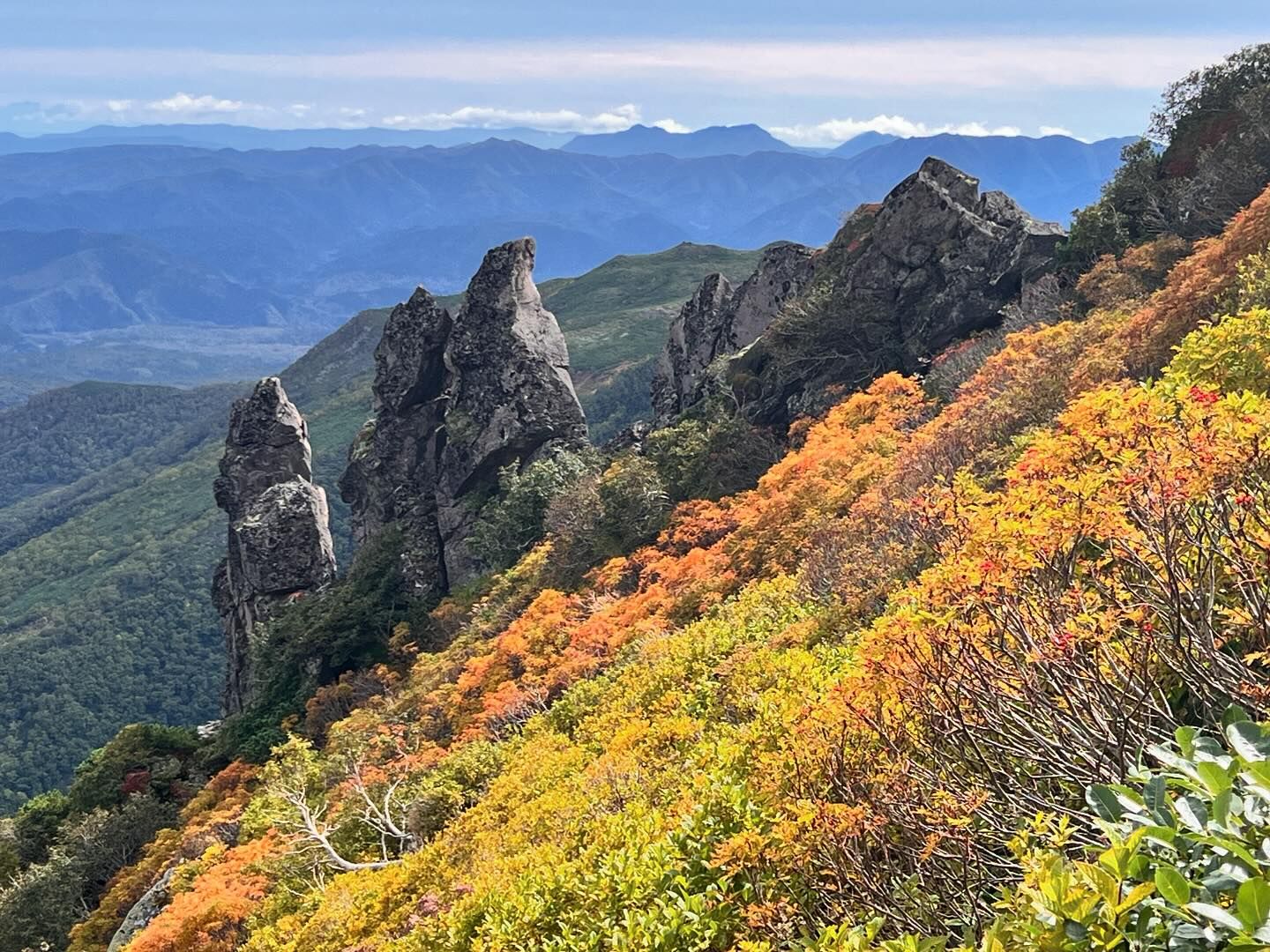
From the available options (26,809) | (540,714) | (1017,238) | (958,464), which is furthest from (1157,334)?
(26,809)

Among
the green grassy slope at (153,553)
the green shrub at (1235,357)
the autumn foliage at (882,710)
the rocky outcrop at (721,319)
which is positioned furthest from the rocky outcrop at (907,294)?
the green grassy slope at (153,553)

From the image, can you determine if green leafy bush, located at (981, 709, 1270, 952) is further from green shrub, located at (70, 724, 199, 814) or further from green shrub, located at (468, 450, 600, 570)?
green shrub, located at (70, 724, 199, 814)

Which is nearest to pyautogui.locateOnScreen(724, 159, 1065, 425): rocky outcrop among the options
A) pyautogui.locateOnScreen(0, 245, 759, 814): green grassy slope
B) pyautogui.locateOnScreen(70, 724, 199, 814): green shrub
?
pyautogui.locateOnScreen(70, 724, 199, 814): green shrub

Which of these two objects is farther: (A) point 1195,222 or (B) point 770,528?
(A) point 1195,222

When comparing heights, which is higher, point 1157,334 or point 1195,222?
point 1195,222

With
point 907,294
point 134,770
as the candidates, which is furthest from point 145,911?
point 907,294

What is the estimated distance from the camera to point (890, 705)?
226 inches

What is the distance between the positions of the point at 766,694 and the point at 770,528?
32.7 ft

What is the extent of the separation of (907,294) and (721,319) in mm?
13060

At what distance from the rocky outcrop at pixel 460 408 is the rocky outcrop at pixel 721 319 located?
261 inches

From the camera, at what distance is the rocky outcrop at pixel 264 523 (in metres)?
42.3

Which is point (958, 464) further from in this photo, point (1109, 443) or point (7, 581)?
point (7, 581)

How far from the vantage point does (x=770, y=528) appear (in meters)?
18.1

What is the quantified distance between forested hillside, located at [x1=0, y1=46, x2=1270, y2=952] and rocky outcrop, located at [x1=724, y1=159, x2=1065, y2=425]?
1804 mm
